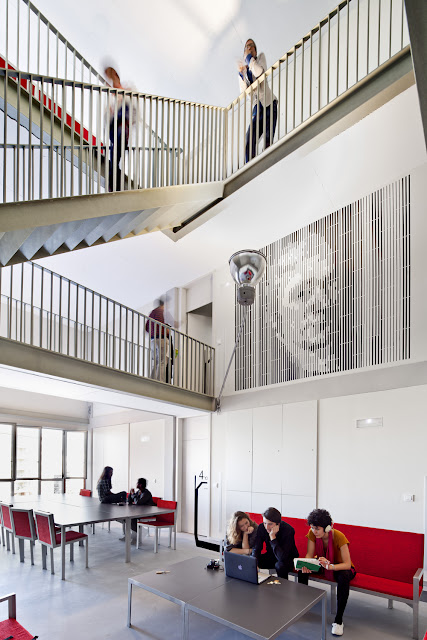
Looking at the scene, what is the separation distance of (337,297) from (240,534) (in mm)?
3883

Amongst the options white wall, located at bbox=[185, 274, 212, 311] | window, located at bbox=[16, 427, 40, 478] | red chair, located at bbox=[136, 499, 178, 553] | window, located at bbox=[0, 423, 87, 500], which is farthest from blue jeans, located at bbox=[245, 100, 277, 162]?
window, located at bbox=[16, 427, 40, 478]

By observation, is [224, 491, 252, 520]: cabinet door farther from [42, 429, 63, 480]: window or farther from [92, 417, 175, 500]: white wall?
[42, 429, 63, 480]: window

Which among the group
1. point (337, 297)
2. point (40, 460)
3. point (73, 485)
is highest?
point (337, 297)

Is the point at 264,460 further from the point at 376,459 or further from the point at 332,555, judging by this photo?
the point at 332,555

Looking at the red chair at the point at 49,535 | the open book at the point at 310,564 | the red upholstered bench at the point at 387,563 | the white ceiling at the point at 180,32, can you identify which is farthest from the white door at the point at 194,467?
the white ceiling at the point at 180,32

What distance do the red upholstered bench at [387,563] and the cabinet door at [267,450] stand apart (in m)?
2.24

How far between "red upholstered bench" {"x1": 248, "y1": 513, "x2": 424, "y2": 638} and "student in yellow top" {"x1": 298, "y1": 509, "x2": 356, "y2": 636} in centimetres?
13

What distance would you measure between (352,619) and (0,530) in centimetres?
727

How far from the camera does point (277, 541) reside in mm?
4801

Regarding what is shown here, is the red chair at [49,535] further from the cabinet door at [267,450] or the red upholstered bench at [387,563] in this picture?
the red upholstered bench at [387,563]

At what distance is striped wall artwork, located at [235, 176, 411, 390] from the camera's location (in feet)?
20.9

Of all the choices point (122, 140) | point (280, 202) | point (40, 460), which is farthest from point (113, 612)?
point (40, 460)

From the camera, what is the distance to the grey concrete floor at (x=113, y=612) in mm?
4297

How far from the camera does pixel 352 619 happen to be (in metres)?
4.71
